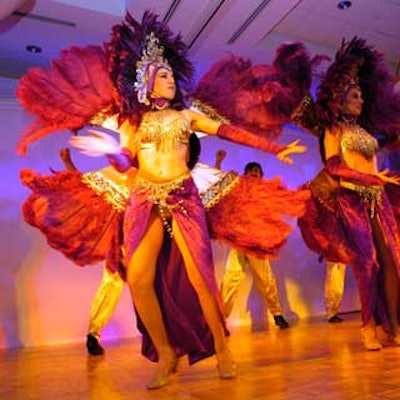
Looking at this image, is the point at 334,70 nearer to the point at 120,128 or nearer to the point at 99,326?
the point at 120,128

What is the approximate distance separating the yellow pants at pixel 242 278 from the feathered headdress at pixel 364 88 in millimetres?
1715

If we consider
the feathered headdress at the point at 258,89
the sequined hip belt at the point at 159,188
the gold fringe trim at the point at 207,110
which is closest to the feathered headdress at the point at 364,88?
the feathered headdress at the point at 258,89

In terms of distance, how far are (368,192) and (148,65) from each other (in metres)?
1.46

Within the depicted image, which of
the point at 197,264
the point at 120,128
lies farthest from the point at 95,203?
the point at 197,264

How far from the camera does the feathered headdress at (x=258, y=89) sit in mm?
2824

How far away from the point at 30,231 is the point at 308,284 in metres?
3.07

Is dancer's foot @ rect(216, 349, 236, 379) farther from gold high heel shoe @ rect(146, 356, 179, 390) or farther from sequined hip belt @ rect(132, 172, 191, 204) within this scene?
sequined hip belt @ rect(132, 172, 191, 204)

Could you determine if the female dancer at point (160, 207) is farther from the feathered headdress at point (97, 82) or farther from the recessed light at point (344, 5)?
the recessed light at point (344, 5)

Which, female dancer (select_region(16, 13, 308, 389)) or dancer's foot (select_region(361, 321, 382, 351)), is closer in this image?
female dancer (select_region(16, 13, 308, 389))

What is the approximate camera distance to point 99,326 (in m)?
3.77

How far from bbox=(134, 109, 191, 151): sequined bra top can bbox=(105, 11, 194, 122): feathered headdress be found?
4.5 inches

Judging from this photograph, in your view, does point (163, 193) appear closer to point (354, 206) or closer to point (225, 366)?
point (225, 366)

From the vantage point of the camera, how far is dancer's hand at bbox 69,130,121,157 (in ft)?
7.80

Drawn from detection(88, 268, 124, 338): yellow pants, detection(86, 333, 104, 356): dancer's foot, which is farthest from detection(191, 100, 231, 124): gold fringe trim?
detection(86, 333, 104, 356): dancer's foot
